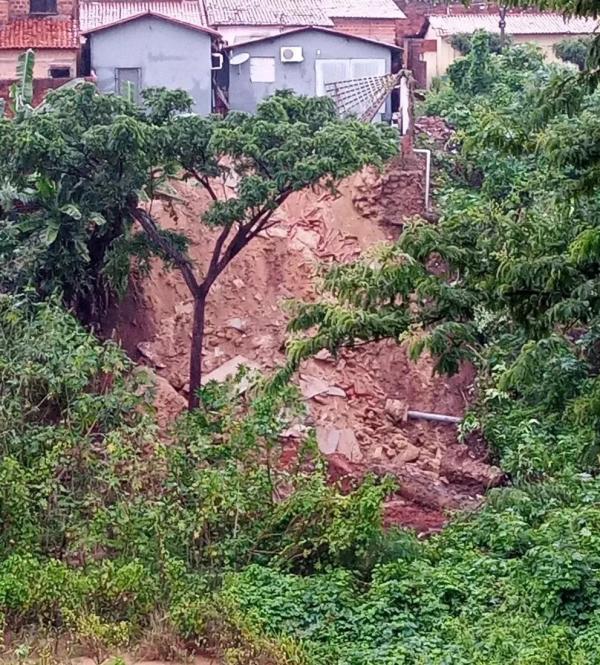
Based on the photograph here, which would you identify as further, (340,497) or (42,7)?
(42,7)

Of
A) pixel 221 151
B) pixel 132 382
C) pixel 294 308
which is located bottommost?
pixel 132 382

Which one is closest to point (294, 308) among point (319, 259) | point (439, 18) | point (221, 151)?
point (221, 151)

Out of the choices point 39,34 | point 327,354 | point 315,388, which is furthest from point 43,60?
point 315,388

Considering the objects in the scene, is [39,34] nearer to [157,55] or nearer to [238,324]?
[157,55]

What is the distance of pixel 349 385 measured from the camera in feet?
48.0

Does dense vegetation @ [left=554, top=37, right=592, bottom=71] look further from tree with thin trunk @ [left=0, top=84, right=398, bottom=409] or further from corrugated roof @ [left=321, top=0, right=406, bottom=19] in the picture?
tree with thin trunk @ [left=0, top=84, right=398, bottom=409]

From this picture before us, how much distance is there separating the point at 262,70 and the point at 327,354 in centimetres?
830

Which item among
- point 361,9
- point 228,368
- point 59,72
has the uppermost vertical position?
point 361,9

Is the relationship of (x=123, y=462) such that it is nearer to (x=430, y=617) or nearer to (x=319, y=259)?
(x=430, y=617)

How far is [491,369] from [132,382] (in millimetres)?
4696

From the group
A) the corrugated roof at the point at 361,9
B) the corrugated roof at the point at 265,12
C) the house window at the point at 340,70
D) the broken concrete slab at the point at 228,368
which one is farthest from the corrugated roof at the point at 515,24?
the broken concrete slab at the point at 228,368

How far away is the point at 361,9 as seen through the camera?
25578 mm

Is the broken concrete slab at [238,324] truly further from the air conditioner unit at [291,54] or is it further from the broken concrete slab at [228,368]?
the air conditioner unit at [291,54]

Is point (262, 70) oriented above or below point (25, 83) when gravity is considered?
above
